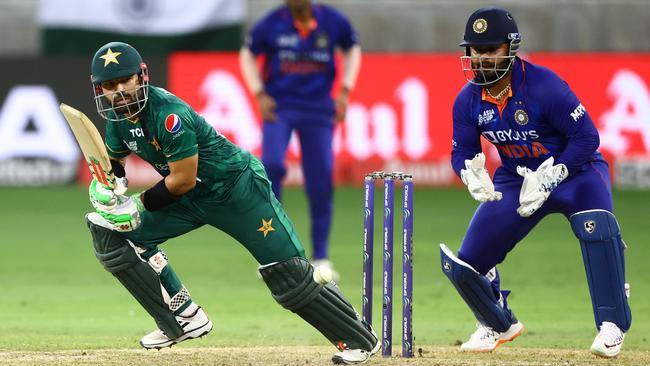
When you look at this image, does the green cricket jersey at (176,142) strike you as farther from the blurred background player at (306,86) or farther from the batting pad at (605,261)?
the blurred background player at (306,86)

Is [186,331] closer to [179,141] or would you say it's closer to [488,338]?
[179,141]

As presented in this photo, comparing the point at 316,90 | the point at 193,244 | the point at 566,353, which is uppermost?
the point at 316,90

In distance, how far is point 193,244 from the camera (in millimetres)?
11742

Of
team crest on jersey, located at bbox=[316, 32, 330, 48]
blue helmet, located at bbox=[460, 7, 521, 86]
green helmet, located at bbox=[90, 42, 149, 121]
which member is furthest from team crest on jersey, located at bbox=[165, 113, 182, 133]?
team crest on jersey, located at bbox=[316, 32, 330, 48]

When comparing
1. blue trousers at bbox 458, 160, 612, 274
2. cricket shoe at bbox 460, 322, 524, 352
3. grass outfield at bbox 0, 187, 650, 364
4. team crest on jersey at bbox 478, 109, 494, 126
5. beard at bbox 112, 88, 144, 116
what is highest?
beard at bbox 112, 88, 144, 116

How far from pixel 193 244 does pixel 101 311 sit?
3.11 m

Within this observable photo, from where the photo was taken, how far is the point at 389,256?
6.54m

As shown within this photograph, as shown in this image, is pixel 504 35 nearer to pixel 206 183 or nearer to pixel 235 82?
pixel 206 183

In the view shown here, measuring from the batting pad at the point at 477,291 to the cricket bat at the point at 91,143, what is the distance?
5.92 feet

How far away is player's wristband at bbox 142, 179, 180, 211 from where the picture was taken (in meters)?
6.22

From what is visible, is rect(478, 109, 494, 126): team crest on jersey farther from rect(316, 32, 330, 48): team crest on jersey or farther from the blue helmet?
rect(316, 32, 330, 48): team crest on jersey

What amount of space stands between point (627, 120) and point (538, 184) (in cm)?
890

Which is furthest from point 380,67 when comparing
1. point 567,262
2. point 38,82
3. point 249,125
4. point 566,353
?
point 566,353

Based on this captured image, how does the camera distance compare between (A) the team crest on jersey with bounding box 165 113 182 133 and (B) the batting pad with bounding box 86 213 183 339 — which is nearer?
(A) the team crest on jersey with bounding box 165 113 182 133
